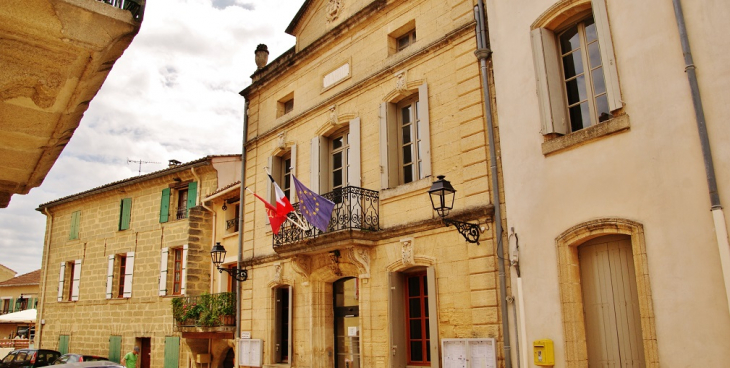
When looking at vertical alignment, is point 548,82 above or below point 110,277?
above

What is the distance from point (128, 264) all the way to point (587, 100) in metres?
18.1

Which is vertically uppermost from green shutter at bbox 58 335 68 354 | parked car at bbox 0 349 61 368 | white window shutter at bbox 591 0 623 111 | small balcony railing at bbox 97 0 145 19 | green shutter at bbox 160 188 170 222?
green shutter at bbox 160 188 170 222

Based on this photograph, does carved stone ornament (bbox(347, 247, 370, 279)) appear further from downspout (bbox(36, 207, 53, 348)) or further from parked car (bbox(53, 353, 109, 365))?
downspout (bbox(36, 207, 53, 348))

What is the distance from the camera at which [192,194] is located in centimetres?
2033

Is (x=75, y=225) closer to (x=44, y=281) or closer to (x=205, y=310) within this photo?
(x=44, y=281)

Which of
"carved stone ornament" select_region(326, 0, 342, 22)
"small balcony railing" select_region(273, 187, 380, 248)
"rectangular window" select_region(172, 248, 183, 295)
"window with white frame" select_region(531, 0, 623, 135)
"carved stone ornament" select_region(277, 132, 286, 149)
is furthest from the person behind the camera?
"rectangular window" select_region(172, 248, 183, 295)

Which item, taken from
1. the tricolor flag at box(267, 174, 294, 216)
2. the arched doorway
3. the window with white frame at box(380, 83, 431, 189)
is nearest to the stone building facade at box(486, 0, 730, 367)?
the window with white frame at box(380, 83, 431, 189)

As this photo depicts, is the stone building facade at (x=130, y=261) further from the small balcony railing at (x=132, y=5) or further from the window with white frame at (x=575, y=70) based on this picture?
the small balcony railing at (x=132, y=5)

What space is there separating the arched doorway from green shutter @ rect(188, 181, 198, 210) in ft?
29.3

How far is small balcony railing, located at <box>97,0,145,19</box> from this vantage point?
3.33 metres

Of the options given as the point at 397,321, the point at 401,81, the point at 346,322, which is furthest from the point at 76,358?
the point at 401,81

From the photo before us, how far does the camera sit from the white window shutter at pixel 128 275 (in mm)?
21328

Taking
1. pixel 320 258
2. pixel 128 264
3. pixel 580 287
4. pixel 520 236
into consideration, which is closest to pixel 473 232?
pixel 520 236

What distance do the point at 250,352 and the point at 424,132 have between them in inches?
278
